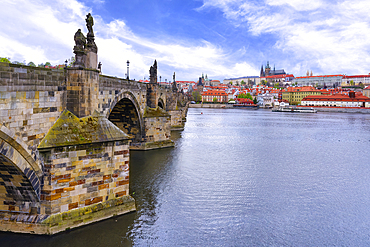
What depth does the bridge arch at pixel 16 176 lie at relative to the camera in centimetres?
830

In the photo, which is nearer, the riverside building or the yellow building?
the riverside building

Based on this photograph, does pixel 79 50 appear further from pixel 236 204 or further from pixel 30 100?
pixel 236 204

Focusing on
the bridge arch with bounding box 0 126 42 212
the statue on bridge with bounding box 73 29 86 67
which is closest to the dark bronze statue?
the statue on bridge with bounding box 73 29 86 67

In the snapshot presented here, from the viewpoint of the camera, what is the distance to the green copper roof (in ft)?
31.4

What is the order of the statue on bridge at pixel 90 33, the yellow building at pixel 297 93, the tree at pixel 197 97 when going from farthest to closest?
the tree at pixel 197 97
the yellow building at pixel 297 93
the statue on bridge at pixel 90 33

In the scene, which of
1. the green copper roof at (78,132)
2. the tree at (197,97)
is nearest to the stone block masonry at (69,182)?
the green copper roof at (78,132)

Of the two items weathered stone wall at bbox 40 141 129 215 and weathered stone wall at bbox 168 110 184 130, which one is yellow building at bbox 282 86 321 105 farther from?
weathered stone wall at bbox 40 141 129 215

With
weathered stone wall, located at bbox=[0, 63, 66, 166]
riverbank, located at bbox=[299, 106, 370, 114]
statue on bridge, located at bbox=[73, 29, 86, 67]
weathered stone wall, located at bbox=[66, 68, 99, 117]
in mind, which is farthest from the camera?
riverbank, located at bbox=[299, 106, 370, 114]

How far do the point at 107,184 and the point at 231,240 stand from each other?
5016 mm

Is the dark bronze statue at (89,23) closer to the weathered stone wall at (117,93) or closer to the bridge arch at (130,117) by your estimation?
the weathered stone wall at (117,93)

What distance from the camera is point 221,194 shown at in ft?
47.5

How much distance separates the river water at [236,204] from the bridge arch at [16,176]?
110 cm

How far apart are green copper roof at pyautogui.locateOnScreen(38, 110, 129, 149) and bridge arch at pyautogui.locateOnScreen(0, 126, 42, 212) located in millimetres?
695

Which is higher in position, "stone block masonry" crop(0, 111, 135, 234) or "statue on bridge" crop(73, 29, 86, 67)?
"statue on bridge" crop(73, 29, 86, 67)
